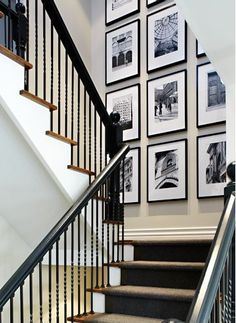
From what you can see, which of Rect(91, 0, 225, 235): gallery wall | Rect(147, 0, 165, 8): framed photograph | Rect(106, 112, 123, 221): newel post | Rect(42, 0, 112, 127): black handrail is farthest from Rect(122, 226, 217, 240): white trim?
Rect(147, 0, 165, 8): framed photograph

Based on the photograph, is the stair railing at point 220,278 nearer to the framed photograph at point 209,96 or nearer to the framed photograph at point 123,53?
the framed photograph at point 209,96

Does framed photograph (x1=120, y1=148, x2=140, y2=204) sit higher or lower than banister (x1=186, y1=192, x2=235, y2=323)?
higher

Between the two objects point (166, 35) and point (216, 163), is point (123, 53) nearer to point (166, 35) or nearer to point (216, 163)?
point (166, 35)

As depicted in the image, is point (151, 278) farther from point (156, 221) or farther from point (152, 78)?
point (152, 78)

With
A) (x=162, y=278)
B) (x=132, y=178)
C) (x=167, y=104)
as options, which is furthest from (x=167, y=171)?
(x=162, y=278)

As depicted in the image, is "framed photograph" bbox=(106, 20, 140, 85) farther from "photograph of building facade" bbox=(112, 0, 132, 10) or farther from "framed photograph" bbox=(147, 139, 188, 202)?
"framed photograph" bbox=(147, 139, 188, 202)

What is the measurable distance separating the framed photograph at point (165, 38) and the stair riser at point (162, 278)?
2.28m

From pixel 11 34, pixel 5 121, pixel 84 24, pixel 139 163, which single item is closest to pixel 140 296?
pixel 5 121

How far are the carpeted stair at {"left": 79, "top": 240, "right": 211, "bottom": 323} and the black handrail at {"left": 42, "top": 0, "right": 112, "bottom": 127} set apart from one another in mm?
1248

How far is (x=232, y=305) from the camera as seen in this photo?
77.5 inches

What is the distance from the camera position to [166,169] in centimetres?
462

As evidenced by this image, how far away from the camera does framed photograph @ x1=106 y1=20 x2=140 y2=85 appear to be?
199 inches

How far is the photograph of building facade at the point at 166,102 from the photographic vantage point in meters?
4.62

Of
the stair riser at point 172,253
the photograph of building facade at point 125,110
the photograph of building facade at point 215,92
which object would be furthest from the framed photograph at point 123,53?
the stair riser at point 172,253
